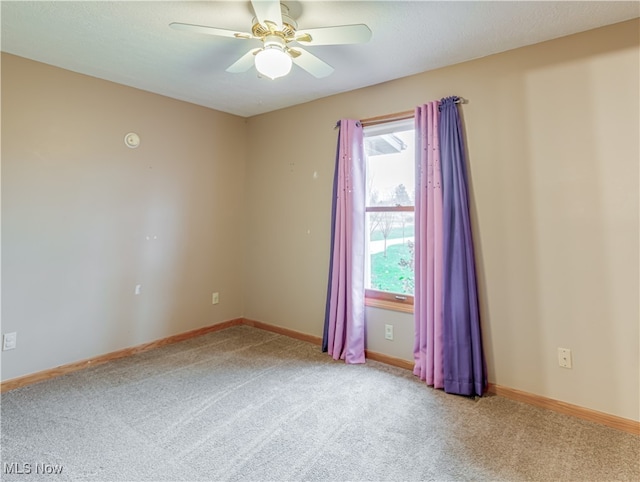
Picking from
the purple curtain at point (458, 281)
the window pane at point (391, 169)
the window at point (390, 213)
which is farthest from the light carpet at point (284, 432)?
the window pane at point (391, 169)

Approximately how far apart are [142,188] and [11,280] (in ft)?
3.98

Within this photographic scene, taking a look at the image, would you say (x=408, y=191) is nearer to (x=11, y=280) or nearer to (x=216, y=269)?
(x=216, y=269)

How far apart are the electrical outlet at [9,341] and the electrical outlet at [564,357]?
3.82 m

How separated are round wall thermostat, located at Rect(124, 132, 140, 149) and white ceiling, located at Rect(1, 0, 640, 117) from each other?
450 millimetres

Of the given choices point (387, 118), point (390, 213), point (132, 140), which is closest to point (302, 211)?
point (390, 213)

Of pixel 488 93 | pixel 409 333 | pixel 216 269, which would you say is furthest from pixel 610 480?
pixel 216 269

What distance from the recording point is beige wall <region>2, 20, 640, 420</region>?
2074 mm

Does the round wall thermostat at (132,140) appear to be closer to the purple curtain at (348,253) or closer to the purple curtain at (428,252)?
the purple curtain at (348,253)

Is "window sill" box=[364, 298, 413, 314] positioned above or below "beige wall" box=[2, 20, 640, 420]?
below

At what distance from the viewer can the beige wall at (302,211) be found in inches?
81.7

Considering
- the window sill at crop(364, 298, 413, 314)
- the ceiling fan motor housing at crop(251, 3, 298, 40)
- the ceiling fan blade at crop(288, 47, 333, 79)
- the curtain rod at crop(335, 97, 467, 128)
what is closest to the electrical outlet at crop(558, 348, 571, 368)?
the window sill at crop(364, 298, 413, 314)

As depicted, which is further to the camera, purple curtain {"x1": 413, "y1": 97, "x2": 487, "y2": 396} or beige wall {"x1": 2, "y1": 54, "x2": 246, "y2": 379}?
beige wall {"x1": 2, "y1": 54, "x2": 246, "y2": 379}

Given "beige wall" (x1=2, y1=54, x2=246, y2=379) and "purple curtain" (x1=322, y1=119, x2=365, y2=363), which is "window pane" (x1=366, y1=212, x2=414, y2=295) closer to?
"purple curtain" (x1=322, y1=119, x2=365, y2=363)

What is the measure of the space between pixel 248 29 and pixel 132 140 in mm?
1636
